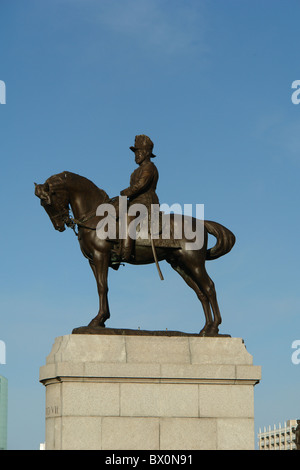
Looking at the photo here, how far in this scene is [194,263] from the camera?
18.6 m

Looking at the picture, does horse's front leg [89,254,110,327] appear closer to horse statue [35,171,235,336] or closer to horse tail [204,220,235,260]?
horse statue [35,171,235,336]

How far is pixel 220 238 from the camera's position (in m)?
19.2

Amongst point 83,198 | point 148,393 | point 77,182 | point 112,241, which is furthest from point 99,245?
point 148,393

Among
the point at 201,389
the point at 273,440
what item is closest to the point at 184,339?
the point at 201,389

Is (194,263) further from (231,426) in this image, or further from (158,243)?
(231,426)

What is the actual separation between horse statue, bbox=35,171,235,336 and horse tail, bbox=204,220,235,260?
281 mm

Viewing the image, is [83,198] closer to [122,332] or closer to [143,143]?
[143,143]

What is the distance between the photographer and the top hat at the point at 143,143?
19.1 m

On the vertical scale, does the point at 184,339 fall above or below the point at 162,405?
A: above

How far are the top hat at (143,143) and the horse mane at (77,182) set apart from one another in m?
1.23

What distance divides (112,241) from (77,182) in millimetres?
1482

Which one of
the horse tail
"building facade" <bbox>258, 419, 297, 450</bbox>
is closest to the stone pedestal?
the horse tail

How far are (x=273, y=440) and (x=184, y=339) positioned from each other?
75.1 metres

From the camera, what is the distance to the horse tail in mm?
19219
